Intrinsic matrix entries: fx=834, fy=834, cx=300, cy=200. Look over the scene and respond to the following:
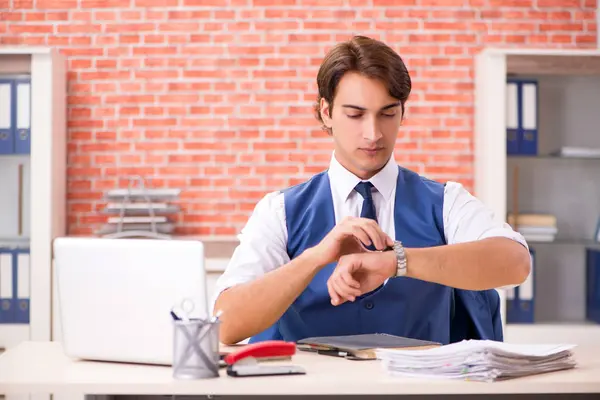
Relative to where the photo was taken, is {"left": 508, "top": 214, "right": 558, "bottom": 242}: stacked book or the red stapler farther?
{"left": 508, "top": 214, "right": 558, "bottom": 242}: stacked book

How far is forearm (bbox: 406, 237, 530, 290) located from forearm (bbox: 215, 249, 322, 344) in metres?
0.23

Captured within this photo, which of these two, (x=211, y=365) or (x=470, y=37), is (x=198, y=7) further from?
(x=211, y=365)

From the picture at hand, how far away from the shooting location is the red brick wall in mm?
4074

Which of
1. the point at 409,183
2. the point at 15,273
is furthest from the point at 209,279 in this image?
the point at 409,183

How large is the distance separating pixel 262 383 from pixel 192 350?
0.14 m

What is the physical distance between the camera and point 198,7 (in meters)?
4.09

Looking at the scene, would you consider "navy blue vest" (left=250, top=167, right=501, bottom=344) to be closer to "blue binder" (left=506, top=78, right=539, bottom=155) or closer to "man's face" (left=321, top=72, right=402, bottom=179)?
"man's face" (left=321, top=72, right=402, bottom=179)

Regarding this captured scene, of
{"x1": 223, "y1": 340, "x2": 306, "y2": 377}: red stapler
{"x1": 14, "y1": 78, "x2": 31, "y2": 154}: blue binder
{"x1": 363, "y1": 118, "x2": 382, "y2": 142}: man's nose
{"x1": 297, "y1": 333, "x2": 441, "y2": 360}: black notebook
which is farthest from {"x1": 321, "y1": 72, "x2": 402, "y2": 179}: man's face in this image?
{"x1": 14, "y1": 78, "x2": 31, "y2": 154}: blue binder

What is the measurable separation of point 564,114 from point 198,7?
6.02 ft

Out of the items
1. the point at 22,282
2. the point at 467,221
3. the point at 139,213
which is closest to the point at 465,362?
the point at 467,221

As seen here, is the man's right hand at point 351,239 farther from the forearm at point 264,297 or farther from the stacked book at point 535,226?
the stacked book at point 535,226

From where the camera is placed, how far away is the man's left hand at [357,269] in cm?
179

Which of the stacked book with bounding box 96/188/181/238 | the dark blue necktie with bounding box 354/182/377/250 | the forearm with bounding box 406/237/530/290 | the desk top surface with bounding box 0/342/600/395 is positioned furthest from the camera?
the stacked book with bounding box 96/188/181/238

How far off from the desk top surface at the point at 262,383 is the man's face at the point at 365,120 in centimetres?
66
